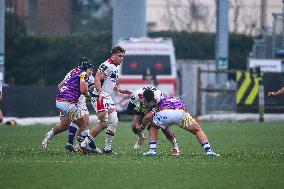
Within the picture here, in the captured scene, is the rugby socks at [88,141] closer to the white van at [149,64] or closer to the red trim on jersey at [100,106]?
the red trim on jersey at [100,106]

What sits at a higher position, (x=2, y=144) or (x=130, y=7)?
(x=130, y=7)

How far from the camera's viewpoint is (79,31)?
57.5 metres

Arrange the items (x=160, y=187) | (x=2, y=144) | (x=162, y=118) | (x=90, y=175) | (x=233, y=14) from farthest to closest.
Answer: (x=233, y=14), (x=2, y=144), (x=162, y=118), (x=90, y=175), (x=160, y=187)

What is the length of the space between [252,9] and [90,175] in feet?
167

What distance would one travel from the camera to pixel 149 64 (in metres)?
41.3

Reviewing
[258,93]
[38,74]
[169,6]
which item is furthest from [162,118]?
[169,6]

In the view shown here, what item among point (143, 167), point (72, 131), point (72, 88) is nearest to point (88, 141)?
point (72, 88)

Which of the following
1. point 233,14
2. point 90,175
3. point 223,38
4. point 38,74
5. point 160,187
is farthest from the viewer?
point 233,14

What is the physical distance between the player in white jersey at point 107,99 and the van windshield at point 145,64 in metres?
19.4

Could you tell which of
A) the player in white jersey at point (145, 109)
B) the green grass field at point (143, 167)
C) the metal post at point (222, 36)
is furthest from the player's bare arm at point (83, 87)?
the metal post at point (222, 36)

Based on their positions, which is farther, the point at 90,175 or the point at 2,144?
the point at 2,144

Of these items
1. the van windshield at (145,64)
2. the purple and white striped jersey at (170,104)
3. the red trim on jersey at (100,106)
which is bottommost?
the van windshield at (145,64)

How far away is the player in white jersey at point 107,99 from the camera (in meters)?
21.4

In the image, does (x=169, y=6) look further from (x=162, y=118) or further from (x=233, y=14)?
(x=162, y=118)
